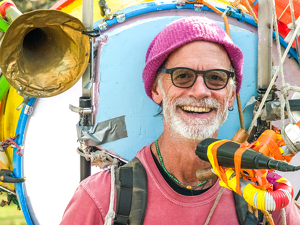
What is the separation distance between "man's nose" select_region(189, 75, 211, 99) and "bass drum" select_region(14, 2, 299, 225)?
17.4 inches

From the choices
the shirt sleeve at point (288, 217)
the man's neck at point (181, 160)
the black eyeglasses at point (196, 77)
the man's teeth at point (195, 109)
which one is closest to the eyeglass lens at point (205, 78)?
the black eyeglasses at point (196, 77)

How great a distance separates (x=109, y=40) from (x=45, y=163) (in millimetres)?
1004

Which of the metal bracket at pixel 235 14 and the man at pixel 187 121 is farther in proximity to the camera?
the metal bracket at pixel 235 14

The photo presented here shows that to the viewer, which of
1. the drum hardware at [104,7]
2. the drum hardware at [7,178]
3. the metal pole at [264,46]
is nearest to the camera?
the metal pole at [264,46]

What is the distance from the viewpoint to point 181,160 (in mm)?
1521

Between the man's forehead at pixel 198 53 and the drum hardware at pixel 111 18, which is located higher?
the drum hardware at pixel 111 18

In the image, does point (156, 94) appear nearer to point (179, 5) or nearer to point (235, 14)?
point (179, 5)

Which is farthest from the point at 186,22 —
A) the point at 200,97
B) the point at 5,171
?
the point at 5,171

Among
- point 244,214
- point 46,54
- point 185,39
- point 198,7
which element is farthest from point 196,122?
point 46,54

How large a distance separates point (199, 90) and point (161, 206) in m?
0.64

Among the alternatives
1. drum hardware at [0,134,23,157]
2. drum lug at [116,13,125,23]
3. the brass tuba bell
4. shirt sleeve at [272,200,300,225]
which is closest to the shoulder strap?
shirt sleeve at [272,200,300,225]

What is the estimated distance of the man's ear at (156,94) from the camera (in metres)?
1.59

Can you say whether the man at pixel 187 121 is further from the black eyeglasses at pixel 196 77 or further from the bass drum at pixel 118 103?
the bass drum at pixel 118 103

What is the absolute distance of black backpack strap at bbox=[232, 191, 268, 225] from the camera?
1373mm
